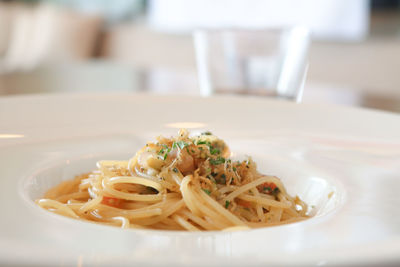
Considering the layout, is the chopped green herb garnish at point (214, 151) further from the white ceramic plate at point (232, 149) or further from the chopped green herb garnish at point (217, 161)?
the white ceramic plate at point (232, 149)

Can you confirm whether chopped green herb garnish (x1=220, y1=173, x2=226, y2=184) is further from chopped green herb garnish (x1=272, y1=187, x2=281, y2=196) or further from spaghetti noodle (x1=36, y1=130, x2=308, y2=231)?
chopped green herb garnish (x1=272, y1=187, x2=281, y2=196)

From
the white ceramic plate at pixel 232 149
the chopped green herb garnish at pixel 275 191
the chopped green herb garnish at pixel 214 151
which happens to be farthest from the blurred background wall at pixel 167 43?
the chopped green herb garnish at pixel 214 151

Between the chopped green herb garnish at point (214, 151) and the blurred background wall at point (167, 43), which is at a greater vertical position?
the blurred background wall at point (167, 43)

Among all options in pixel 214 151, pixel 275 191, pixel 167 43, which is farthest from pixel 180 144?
pixel 167 43

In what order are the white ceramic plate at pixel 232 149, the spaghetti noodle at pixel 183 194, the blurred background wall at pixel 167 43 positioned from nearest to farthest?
the white ceramic plate at pixel 232 149, the spaghetti noodle at pixel 183 194, the blurred background wall at pixel 167 43

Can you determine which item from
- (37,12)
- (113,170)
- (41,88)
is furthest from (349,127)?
(37,12)

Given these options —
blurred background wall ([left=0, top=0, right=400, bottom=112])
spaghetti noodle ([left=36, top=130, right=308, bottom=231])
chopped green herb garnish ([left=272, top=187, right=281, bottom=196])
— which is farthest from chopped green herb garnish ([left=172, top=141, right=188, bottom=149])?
blurred background wall ([left=0, top=0, right=400, bottom=112])

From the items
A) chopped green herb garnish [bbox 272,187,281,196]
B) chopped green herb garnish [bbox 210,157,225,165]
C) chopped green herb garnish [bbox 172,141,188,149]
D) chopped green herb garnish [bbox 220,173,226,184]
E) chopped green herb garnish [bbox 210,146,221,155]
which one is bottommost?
chopped green herb garnish [bbox 272,187,281,196]

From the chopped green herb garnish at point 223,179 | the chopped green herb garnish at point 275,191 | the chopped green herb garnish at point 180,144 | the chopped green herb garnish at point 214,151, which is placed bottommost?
the chopped green herb garnish at point 275,191
